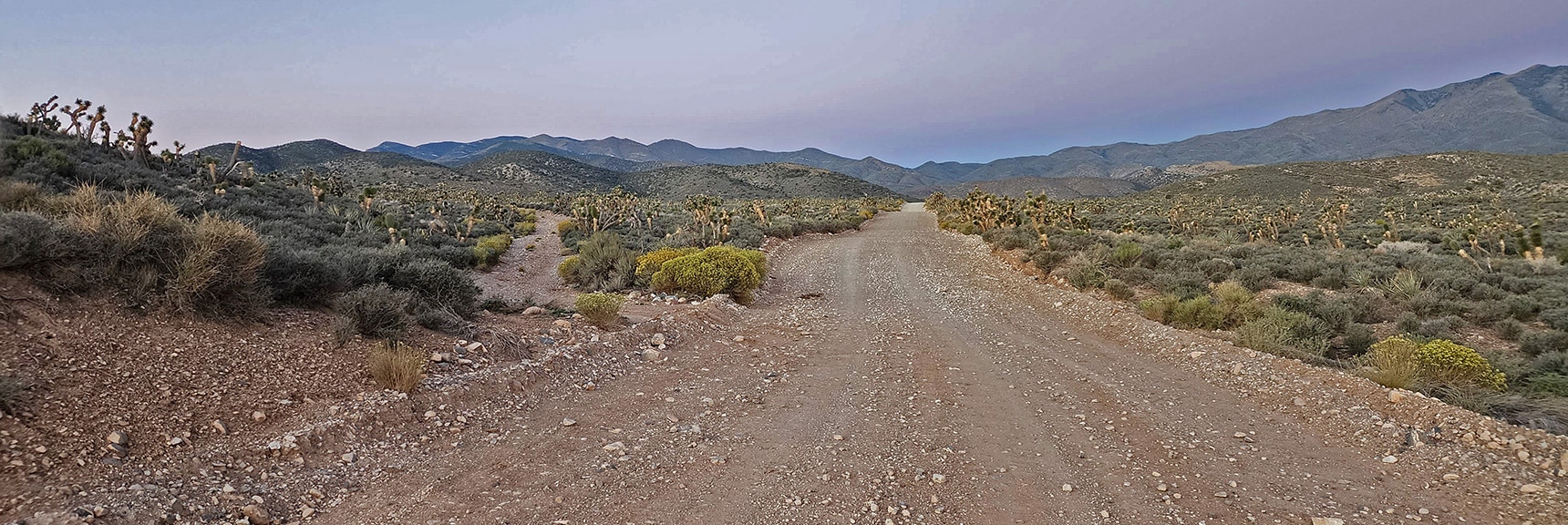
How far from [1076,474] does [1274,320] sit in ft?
19.2

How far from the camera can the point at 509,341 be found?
766 cm

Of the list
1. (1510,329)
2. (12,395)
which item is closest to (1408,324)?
(1510,329)

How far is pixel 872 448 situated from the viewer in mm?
5461

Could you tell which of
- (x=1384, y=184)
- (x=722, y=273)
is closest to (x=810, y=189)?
(x=1384, y=184)

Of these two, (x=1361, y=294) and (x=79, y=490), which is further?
(x=1361, y=294)

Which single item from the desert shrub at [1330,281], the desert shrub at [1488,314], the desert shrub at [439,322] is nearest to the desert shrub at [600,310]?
the desert shrub at [439,322]

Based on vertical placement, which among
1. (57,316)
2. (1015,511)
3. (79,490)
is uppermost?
(57,316)

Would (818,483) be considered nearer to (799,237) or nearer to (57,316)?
(57,316)

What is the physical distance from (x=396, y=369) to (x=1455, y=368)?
10.1m

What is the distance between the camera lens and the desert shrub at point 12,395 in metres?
3.95

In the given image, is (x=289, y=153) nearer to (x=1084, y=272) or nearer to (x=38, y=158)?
(x=38, y=158)

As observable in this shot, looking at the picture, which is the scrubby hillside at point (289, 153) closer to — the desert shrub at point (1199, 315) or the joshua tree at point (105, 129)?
the joshua tree at point (105, 129)

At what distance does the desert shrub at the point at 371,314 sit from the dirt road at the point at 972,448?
1735 mm

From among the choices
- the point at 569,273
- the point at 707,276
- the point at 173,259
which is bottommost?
the point at 569,273
